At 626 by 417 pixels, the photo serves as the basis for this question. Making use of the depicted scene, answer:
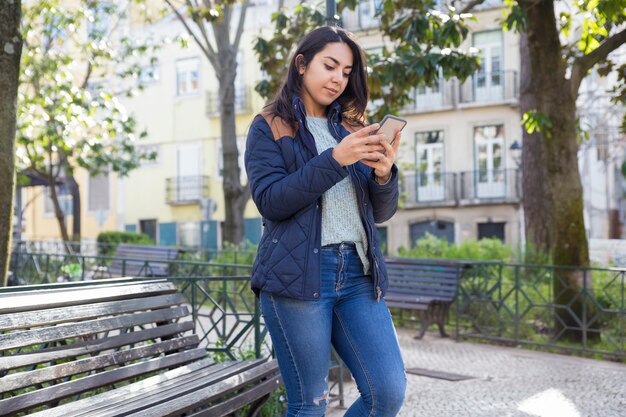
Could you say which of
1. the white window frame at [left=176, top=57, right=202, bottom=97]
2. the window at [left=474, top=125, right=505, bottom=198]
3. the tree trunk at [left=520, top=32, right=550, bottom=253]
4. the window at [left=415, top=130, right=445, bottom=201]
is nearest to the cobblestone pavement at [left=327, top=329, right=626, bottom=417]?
the tree trunk at [left=520, top=32, right=550, bottom=253]

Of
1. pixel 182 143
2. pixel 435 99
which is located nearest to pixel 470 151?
pixel 435 99

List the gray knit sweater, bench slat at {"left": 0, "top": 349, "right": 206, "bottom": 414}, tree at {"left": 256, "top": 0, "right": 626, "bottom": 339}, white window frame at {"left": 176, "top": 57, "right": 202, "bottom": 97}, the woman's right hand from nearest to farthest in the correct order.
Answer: the woman's right hand
the gray knit sweater
bench slat at {"left": 0, "top": 349, "right": 206, "bottom": 414}
tree at {"left": 256, "top": 0, "right": 626, "bottom": 339}
white window frame at {"left": 176, "top": 57, "right": 202, "bottom": 97}

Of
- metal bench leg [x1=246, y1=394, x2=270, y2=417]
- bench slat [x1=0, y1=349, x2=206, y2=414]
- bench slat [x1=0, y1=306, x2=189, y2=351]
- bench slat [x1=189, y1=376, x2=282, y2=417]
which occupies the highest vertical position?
bench slat [x1=0, y1=306, x2=189, y2=351]

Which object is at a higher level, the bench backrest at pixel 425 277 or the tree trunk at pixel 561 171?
the tree trunk at pixel 561 171

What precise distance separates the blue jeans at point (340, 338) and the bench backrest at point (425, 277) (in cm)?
718

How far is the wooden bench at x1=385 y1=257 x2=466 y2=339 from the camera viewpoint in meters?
→ 10.2

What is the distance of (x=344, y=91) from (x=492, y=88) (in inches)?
1070

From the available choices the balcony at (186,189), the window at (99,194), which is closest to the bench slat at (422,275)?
the balcony at (186,189)

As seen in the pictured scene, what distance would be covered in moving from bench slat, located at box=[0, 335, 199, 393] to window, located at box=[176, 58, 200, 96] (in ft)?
101

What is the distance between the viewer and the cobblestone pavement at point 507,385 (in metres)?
6.29

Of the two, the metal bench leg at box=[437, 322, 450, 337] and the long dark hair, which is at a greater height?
the long dark hair

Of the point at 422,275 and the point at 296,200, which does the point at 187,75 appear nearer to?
the point at 422,275

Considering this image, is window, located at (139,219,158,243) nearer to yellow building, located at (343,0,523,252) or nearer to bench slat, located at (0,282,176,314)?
yellow building, located at (343,0,523,252)

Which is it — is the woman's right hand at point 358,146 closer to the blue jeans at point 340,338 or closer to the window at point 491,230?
the blue jeans at point 340,338
